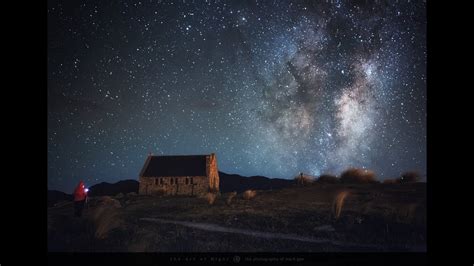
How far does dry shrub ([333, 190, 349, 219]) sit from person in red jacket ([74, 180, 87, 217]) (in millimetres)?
3606

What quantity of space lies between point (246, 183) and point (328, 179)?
118 centimetres

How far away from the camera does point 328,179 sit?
6887 millimetres

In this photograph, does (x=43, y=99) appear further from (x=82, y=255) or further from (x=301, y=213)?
(x=301, y=213)

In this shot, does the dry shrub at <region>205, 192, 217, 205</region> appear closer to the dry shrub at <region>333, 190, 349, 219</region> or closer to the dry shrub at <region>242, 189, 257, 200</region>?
the dry shrub at <region>242, 189, 257, 200</region>

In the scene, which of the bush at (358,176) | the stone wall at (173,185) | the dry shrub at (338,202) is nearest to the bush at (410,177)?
the bush at (358,176)

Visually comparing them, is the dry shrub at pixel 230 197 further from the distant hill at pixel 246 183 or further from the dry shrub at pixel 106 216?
the dry shrub at pixel 106 216

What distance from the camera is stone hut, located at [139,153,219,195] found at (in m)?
6.79

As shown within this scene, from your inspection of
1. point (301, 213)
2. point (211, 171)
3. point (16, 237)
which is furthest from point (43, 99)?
point (301, 213)

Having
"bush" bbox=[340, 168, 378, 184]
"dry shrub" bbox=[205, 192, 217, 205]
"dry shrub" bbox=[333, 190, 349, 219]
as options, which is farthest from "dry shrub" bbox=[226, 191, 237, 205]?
"bush" bbox=[340, 168, 378, 184]

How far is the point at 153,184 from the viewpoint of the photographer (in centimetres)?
714

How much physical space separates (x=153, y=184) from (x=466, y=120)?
4519 mm

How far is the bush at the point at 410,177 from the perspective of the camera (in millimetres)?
6694

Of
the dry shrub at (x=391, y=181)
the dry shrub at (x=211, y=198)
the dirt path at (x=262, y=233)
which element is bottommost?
the dirt path at (x=262, y=233)

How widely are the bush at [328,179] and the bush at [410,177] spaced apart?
0.91 m
